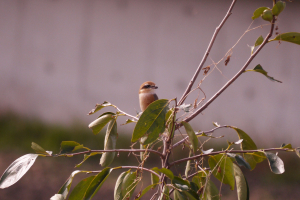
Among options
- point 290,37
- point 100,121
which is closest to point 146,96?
point 100,121

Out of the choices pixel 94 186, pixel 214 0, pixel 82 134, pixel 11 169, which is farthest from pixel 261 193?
pixel 11 169

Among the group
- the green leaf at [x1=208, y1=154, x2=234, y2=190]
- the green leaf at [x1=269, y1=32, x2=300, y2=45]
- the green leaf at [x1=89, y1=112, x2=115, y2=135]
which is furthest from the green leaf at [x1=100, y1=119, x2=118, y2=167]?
the green leaf at [x1=269, y1=32, x2=300, y2=45]

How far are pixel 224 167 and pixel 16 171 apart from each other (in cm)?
31

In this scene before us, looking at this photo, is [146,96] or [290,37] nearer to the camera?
[290,37]

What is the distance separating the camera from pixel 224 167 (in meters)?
0.39

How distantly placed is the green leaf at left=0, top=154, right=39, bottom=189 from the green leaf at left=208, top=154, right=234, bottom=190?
0.92 feet

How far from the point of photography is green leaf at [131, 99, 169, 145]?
36 cm

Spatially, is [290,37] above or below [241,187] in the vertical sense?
above

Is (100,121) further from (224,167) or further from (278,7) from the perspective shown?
(278,7)

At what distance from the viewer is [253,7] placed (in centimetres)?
148

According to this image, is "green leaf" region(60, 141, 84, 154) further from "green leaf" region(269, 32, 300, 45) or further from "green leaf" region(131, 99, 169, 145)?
"green leaf" region(269, 32, 300, 45)

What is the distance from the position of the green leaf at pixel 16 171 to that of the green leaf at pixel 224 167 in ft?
0.92

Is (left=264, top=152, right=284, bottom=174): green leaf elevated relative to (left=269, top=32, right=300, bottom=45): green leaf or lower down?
lower down

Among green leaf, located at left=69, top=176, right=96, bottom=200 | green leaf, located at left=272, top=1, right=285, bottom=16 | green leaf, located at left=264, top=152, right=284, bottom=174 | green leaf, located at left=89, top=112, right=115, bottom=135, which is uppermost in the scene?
green leaf, located at left=272, top=1, right=285, bottom=16
